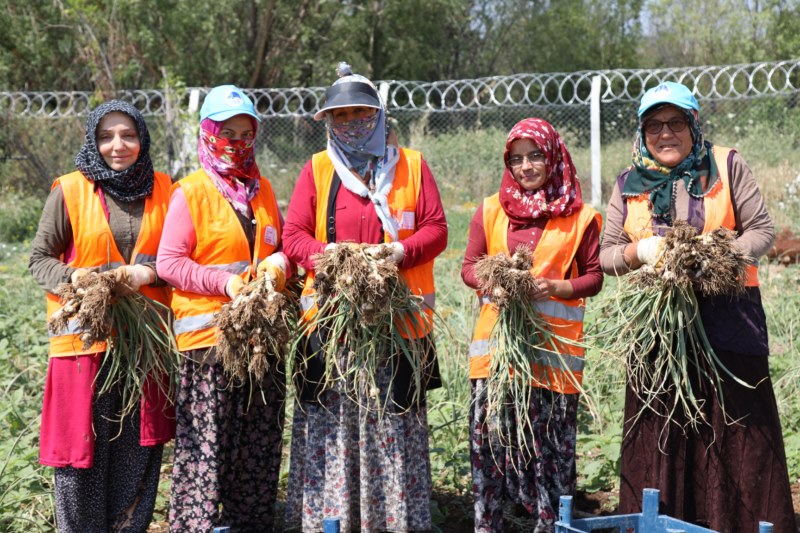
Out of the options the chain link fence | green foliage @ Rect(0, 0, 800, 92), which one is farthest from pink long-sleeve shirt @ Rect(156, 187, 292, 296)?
green foliage @ Rect(0, 0, 800, 92)

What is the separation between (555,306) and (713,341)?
1.93ft

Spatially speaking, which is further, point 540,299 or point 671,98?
point 540,299

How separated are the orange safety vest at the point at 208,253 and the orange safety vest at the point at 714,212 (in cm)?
144

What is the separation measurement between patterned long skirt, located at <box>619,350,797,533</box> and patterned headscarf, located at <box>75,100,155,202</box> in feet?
7.04

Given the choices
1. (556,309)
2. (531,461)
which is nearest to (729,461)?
(531,461)

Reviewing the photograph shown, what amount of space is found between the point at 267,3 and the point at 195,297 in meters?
13.6

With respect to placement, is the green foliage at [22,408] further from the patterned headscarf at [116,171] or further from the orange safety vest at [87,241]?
the patterned headscarf at [116,171]

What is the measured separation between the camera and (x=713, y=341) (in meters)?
3.37

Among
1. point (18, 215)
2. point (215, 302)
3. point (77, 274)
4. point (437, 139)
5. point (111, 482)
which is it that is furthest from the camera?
point (437, 139)

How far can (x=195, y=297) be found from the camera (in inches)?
142

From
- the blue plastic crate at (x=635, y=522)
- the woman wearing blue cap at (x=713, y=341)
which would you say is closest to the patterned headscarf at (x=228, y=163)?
the woman wearing blue cap at (x=713, y=341)

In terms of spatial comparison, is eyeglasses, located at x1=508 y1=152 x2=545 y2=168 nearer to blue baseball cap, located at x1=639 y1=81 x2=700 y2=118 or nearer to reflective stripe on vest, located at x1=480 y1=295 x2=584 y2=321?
blue baseball cap, located at x1=639 y1=81 x2=700 y2=118

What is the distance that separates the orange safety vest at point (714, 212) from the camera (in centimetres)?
336

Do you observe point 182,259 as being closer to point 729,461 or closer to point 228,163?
point 228,163
